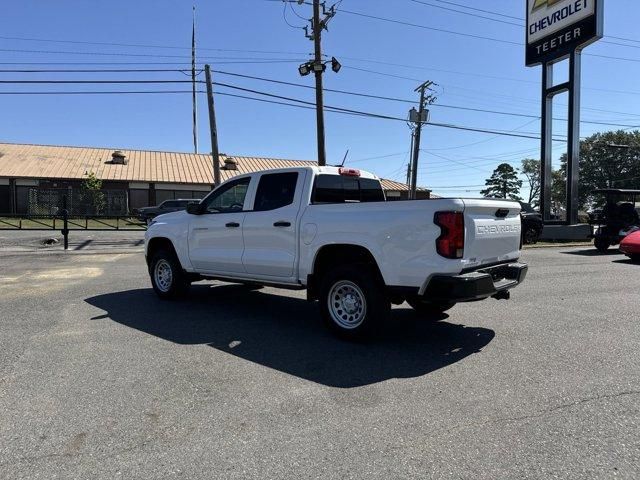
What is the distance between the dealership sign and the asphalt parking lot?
1929 centimetres

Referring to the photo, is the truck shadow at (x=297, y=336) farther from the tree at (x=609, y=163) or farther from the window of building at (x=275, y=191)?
the tree at (x=609, y=163)

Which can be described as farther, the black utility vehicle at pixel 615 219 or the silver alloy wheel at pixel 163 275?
the black utility vehicle at pixel 615 219

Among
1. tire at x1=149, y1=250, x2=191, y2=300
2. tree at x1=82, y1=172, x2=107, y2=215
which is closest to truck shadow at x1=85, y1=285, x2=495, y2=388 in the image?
tire at x1=149, y1=250, x2=191, y2=300

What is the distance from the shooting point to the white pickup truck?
16.3ft

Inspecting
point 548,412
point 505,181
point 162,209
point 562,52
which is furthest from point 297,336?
point 505,181

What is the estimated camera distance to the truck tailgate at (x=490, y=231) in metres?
5.04

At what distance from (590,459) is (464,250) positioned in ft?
7.41

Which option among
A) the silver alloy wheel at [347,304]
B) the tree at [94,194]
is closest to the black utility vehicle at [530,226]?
the silver alloy wheel at [347,304]

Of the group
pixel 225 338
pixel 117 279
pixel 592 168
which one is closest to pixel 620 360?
pixel 225 338

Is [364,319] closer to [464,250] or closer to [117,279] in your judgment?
[464,250]

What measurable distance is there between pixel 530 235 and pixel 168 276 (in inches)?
687

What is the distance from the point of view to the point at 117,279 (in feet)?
34.3

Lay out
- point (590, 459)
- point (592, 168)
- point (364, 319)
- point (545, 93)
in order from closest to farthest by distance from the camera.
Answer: point (590, 459)
point (364, 319)
point (545, 93)
point (592, 168)

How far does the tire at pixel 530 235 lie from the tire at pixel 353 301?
684 inches
